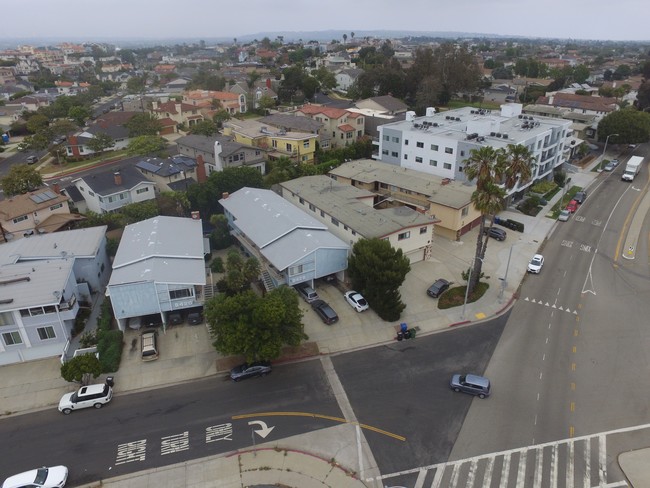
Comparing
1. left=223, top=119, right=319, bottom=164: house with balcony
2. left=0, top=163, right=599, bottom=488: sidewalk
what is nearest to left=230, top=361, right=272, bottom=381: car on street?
left=0, top=163, right=599, bottom=488: sidewalk

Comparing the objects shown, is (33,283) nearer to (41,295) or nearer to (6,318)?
(41,295)

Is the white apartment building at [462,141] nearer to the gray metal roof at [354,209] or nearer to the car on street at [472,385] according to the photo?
the gray metal roof at [354,209]

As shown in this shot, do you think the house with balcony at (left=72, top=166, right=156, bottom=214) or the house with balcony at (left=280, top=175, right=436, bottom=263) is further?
the house with balcony at (left=72, top=166, right=156, bottom=214)

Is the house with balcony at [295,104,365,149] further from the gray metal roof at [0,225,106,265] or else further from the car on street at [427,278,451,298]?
the gray metal roof at [0,225,106,265]

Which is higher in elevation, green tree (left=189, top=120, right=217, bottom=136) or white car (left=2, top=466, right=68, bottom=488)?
green tree (left=189, top=120, right=217, bottom=136)

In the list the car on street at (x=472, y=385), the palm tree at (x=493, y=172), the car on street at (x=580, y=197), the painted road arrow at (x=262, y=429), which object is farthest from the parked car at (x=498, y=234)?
the painted road arrow at (x=262, y=429)

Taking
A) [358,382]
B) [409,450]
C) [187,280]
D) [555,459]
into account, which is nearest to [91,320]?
[187,280]

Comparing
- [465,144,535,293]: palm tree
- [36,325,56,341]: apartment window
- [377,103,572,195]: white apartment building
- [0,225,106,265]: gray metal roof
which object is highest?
[465,144,535,293]: palm tree
